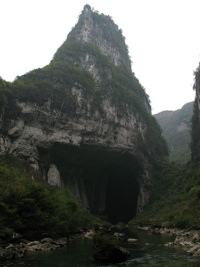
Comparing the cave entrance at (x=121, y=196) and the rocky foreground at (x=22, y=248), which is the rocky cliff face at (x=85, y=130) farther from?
the rocky foreground at (x=22, y=248)

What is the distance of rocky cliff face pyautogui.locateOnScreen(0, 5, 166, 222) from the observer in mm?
42531

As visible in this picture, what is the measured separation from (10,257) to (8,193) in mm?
4714

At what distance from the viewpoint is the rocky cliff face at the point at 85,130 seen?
140ft

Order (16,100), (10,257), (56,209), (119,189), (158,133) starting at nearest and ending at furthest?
(10,257)
(56,209)
(16,100)
(119,189)
(158,133)

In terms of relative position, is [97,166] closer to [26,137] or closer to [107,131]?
[107,131]

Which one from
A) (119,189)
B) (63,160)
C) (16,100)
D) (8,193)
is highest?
(16,100)

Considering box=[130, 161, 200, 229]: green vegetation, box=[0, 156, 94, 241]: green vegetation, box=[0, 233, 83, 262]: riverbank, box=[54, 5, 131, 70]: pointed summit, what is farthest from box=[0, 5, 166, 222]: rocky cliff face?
box=[0, 233, 83, 262]: riverbank

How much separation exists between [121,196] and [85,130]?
23.4m

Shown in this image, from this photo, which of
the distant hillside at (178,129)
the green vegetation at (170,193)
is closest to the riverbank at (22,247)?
the green vegetation at (170,193)

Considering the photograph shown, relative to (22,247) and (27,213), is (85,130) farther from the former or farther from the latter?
(22,247)

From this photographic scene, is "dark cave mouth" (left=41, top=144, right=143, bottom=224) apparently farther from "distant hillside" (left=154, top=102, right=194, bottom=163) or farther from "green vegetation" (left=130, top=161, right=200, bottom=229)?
"distant hillside" (left=154, top=102, right=194, bottom=163)

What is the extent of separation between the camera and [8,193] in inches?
711

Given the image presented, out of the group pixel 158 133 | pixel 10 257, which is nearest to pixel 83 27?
pixel 158 133

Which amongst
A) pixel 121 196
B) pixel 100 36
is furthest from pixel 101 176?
pixel 100 36
